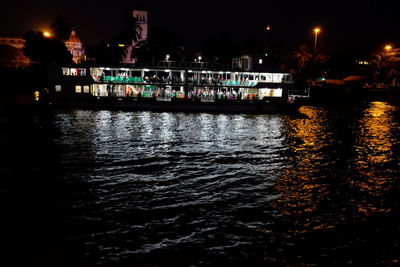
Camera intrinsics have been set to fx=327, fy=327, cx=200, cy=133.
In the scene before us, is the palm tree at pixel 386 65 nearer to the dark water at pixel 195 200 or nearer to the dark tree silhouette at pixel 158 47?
the dark tree silhouette at pixel 158 47

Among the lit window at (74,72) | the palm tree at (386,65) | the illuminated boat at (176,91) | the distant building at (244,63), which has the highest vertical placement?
the palm tree at (386,65)

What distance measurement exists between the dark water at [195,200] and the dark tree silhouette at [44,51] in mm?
64102

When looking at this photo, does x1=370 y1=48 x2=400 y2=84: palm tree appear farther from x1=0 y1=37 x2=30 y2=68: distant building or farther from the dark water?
x1=0 y1=37 x2=30 y2=68: distant building

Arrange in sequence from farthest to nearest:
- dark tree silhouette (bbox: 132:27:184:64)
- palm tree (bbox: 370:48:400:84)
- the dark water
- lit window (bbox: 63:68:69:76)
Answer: dark tree silhouette (bbox: 132:27:184:64) < palm tree (bbox: 370:48:400:84) < lit window (bbox: 63:68:69:76) < the dark water

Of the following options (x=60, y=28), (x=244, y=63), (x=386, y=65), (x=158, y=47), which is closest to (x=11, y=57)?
(x=60, y=28)

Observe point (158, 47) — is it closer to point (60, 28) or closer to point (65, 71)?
point (60, 28)

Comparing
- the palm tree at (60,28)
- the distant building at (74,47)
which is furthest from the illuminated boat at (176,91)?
the distant building at (74,47)

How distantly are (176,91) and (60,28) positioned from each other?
222 feet

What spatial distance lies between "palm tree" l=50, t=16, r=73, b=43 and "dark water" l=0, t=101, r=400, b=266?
85478 millimetres

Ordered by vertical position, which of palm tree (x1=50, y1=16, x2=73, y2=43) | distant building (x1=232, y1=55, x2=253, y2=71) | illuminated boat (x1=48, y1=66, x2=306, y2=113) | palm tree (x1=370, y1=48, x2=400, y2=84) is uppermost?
palm tree (x1=50, y1=16, x2=73, y2=43)

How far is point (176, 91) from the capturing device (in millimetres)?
55438

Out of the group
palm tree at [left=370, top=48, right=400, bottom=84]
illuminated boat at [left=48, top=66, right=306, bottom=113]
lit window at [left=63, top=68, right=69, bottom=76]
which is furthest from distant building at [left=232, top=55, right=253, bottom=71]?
palm tree at [left=370, top=48, right=400, bottom=84]

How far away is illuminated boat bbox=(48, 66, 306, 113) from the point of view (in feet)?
166

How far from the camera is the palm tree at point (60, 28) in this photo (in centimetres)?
10312
